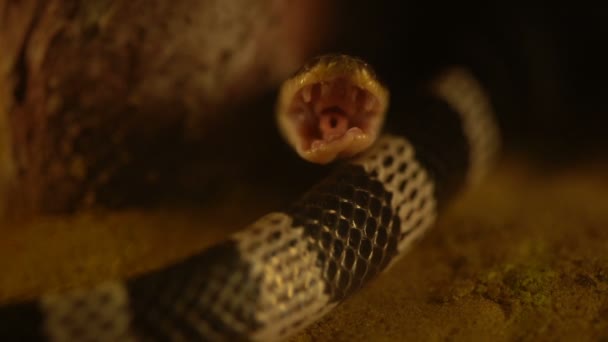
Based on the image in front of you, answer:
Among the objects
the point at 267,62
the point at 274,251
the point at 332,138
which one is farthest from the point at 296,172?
the point at 274,251

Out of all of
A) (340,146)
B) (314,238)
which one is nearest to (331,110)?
(340,146)

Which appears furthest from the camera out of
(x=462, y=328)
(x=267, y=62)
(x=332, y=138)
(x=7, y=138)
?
(x=267, y=62)

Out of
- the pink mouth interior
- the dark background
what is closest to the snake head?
the pink mouth interior

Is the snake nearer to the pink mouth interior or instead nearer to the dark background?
the pink mouth interior

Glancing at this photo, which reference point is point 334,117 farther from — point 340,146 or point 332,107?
point 340,146

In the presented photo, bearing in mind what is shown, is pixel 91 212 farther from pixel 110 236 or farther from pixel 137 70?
pixel 137 70

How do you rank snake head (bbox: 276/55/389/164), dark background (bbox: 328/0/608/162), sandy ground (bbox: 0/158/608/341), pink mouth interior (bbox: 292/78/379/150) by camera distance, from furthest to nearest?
dark background (bbox: 328/0/608/162)
pink mouth interior (bbox: 292/78/379/150)
snake head (bbox: 276/55/389/164)
sandy ground (bbox: 0/158/608/341)

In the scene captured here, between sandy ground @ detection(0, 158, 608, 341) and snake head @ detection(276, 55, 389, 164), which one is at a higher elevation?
snake head @ detection(276, 55, 389, 164)

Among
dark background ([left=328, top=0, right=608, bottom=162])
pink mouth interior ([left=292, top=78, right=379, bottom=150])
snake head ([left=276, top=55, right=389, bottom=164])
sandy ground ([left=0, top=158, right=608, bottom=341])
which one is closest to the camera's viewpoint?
sandy ground ([left=0, top=158, right=608, bottom=341])
